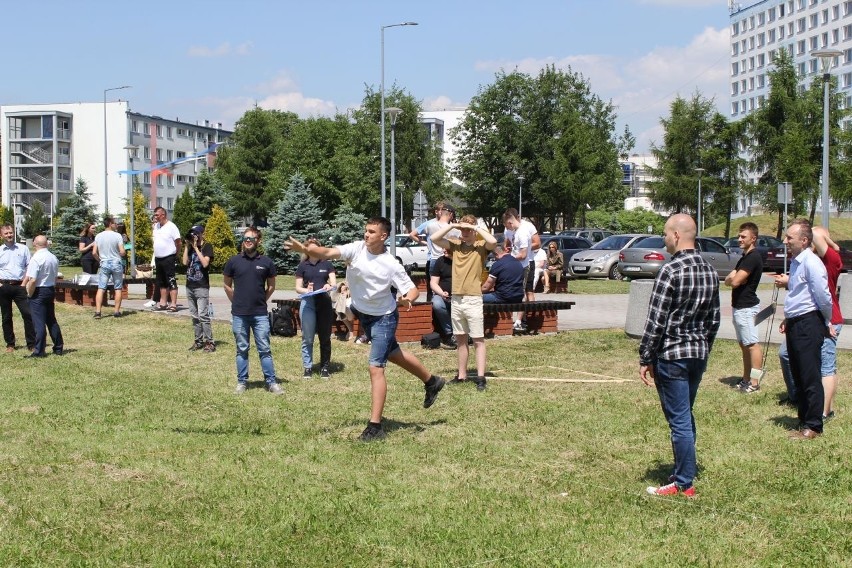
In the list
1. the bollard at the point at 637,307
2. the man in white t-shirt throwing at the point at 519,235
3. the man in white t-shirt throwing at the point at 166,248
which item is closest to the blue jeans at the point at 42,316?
the man in white t-shirt throwing at the point at 166,248

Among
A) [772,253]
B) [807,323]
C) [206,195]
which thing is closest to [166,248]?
[807,323]

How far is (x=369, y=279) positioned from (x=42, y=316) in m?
7.16

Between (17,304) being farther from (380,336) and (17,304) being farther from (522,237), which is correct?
(380,336)

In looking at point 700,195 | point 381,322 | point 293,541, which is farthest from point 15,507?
point 700,195

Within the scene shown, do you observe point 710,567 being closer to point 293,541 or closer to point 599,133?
point 293,541

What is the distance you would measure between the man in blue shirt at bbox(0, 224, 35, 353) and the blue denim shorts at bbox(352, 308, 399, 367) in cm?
778

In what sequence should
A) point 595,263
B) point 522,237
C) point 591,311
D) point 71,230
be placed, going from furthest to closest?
point 71,230
point 595,263
point 591,311
point 522,237

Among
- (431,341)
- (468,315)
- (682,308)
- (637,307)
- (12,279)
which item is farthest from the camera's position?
(637,307)

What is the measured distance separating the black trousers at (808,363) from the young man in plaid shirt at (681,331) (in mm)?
2080

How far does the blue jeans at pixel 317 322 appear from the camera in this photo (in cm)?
1202

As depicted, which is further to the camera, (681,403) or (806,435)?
(806,435)

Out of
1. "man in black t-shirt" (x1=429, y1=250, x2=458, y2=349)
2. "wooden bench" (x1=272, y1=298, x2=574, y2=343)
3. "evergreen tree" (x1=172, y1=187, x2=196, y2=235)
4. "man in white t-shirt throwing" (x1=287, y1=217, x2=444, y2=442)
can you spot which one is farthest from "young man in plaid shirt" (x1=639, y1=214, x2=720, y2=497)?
"evergreen tree" (x1=172, y1=187, x2=196, y2=235)

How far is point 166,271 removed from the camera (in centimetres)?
1912

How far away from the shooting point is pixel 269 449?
25.5 feet
